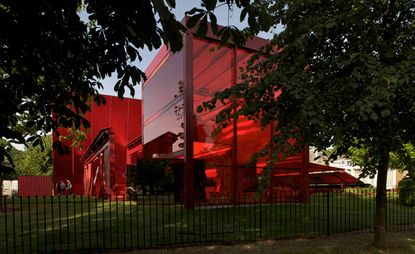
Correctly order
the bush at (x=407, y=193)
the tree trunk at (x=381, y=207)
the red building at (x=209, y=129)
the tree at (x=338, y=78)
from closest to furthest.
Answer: the tree at (x=338, y=78) < the tree trunk at (x=381, y=207) < the red building at (x=209, y=129) < the bush at (x=407, y=193)

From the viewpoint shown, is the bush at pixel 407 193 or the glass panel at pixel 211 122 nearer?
the glass panel at pixel 211 122

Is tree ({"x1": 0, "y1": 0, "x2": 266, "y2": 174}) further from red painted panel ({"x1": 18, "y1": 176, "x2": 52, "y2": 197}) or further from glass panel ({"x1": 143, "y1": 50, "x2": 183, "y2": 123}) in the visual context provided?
red painted panel ({"x1": 18, "y1": 176, "x2": 52, "y2": 197})

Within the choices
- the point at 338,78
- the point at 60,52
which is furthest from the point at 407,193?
the point at 60,52

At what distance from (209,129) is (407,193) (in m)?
10.1

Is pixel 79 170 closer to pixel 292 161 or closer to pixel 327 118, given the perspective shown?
pixel 292 161

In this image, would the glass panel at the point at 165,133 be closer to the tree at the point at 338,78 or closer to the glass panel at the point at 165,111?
the glass panel at the point at 165,111

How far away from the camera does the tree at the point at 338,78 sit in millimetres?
5453

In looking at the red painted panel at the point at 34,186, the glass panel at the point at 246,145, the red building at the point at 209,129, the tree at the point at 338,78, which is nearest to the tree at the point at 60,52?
the tree at the point at 338,78

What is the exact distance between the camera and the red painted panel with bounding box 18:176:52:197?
1243 inches

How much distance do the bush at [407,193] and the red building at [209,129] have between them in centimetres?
505

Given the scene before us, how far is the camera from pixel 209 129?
1267 cm

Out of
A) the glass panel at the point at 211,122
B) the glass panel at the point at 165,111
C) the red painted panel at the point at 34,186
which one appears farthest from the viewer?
the red painted panel at the point at 34,186

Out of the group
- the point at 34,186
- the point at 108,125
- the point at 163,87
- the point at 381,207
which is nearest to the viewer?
the point at 381,207

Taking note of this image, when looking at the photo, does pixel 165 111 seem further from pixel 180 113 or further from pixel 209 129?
pixel 209 129
